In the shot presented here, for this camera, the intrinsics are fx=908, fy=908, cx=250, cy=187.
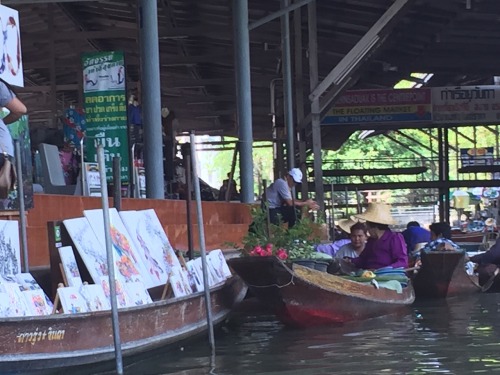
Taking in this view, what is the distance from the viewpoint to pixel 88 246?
7.89 m

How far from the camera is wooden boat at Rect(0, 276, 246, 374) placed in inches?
241

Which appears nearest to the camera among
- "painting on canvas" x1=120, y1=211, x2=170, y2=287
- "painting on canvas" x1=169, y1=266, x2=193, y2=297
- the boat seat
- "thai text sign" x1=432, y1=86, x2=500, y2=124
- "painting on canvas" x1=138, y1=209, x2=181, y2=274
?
"painting on canvas" x1=169, y1=266, x2=193, y2=297

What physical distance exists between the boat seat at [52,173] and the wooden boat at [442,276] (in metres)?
5.01

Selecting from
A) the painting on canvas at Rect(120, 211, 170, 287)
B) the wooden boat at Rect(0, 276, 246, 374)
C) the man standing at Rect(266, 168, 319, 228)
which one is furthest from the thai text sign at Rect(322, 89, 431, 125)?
the wooden boat at Rect(0, 276, 246, 374)

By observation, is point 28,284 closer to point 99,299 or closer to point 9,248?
point 9,248

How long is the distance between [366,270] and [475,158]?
1836 cm

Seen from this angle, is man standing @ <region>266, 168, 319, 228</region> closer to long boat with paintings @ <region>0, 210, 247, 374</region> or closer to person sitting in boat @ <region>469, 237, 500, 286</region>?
person sitting in boat @ <region>469, 237, 500, 286</region>

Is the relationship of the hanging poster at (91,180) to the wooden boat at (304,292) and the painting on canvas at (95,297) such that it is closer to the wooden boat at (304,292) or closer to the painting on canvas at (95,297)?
the wooden boat at (304,292)

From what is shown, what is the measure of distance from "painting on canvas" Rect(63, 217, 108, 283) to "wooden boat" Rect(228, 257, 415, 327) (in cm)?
184

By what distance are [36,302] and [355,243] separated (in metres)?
6.32

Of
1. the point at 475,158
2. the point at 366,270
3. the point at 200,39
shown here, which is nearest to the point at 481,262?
the point at 366,270

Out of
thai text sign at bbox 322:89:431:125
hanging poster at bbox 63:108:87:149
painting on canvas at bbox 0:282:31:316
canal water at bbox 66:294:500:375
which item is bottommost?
canal water at bbox 66:294:500:375

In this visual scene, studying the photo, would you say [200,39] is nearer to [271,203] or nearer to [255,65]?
[255,65]

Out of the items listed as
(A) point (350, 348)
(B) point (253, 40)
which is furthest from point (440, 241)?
(B) point (253, 40)
